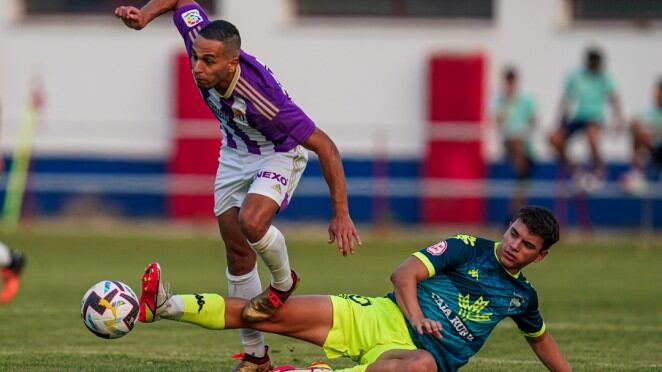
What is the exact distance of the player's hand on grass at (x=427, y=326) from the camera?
6.37 meters

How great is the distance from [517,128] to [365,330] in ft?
43.9

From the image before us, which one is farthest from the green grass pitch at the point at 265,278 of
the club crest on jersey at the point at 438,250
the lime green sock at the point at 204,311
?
the club crest on jersey at the point at 438,250

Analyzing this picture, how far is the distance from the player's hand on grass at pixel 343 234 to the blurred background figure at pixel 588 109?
1226 cm

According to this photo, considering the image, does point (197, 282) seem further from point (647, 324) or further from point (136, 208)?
point (136, 208)

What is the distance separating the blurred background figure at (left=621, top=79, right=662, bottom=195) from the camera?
63.0ft

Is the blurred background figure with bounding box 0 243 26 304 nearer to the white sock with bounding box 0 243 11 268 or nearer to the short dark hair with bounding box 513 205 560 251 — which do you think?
the white sock with bounding box 0 243 11 268

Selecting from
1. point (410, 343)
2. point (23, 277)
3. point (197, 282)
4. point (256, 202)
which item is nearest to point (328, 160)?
point (256, 202)

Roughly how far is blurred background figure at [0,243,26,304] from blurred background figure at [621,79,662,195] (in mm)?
10821

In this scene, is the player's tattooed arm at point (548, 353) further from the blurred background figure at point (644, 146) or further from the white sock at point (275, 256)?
the blurred background figure at point (644, 146)

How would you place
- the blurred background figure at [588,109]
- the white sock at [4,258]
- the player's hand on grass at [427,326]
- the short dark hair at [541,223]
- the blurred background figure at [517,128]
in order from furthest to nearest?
the blurred background figure at [517,128] < the blurred background figure at [588,109] < the white sock at [4,258] < the short dark hair at [541,223] < the player's hand on grass at [427,326]

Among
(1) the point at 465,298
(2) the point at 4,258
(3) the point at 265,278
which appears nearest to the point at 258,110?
(1) the point at 465,298

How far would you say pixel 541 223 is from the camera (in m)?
6.75

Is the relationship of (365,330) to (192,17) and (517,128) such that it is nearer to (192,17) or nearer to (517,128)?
(192,17)

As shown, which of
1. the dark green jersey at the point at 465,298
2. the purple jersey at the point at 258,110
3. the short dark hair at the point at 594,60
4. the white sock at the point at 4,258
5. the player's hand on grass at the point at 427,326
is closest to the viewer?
the player's hand on grass at the point at 427,326
